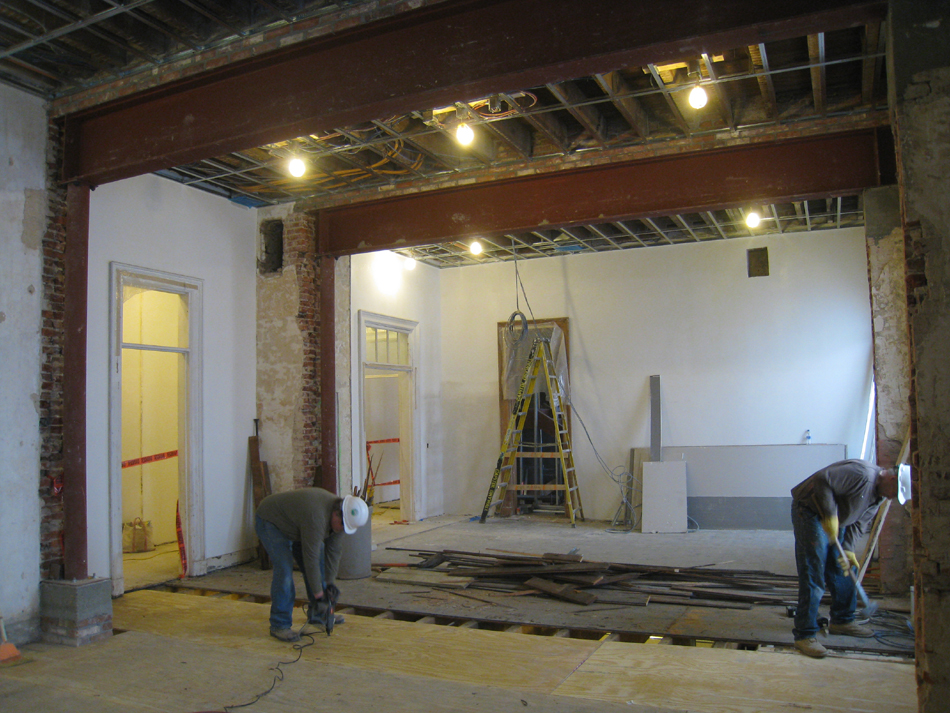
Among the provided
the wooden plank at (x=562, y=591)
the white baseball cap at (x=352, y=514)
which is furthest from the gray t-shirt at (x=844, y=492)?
the white baseball cap at (x=352, y=514)

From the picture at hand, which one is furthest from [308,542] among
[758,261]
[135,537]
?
[758,261]

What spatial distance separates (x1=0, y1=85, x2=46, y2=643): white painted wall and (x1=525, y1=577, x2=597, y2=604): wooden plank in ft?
11.9

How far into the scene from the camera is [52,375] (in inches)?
195

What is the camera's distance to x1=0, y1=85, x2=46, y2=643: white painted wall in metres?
4.66

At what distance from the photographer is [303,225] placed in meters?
7.34

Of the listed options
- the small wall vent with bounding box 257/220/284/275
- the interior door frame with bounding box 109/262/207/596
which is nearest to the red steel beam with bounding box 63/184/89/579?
the interior door frame with bounding box 109/262/207/596

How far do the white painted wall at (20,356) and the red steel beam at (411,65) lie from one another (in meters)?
0.32

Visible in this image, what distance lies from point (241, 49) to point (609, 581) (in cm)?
479

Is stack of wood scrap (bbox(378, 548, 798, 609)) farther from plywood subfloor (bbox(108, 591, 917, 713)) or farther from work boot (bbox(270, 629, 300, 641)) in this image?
work boot (bbox(270, 629, 300, 641))

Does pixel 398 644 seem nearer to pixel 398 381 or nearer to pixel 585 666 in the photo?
pixel 585 666

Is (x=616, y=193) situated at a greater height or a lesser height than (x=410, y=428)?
greater

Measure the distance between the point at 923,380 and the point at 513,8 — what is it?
263 cm

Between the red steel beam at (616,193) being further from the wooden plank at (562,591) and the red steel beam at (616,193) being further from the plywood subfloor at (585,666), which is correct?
the plywood subfloor at (585,666)

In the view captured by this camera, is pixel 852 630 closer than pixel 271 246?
Yes
